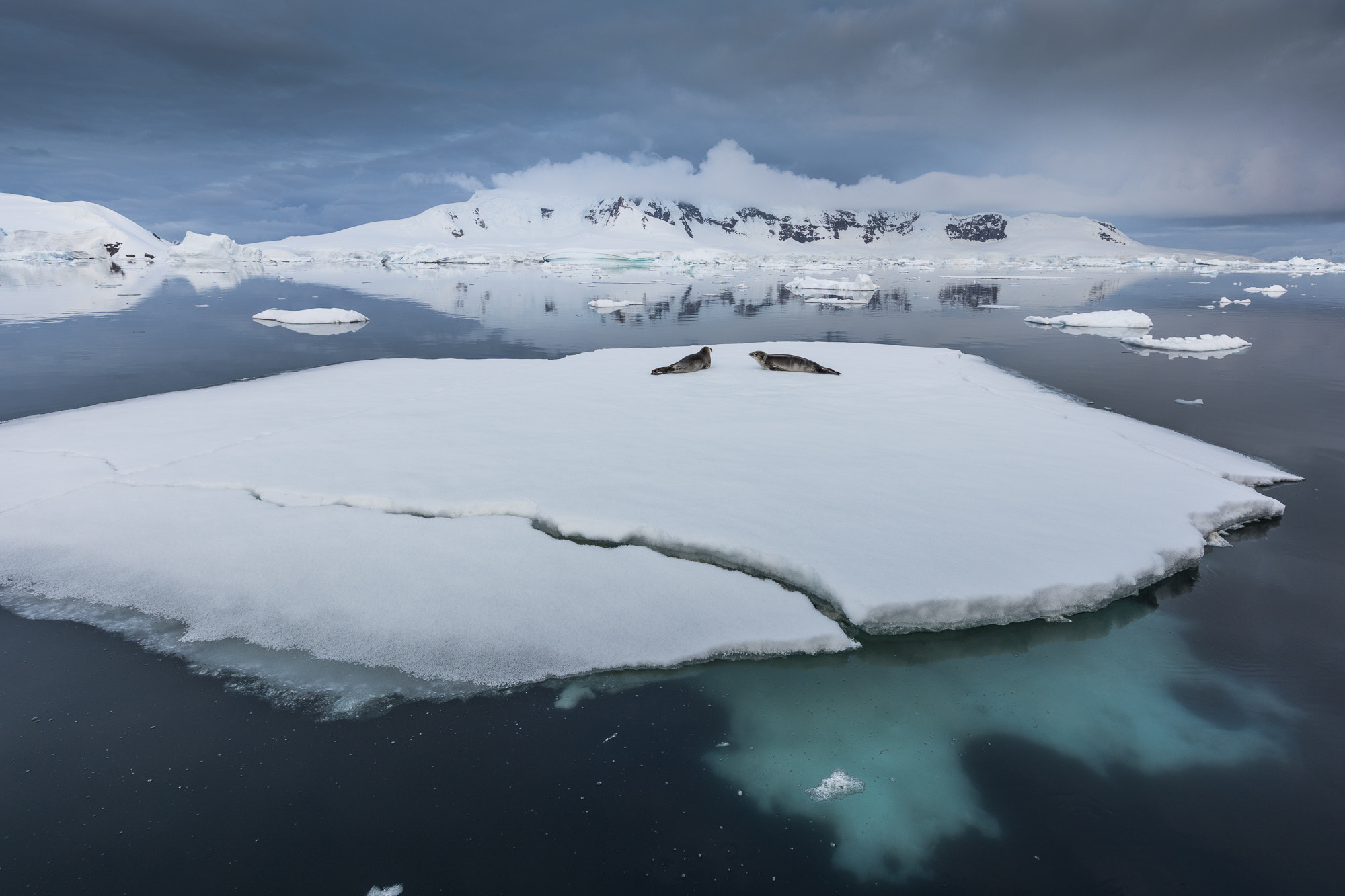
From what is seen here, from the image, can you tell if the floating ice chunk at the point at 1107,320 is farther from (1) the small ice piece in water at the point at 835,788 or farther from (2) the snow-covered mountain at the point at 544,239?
(2) the snow-covered mountain at the point at 544,239

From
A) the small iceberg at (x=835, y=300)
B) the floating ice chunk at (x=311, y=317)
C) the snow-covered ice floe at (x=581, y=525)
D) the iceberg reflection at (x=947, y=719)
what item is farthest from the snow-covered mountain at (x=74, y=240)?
the iceberg reflection at (x=947, y=719)

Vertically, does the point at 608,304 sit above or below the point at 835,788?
→ above

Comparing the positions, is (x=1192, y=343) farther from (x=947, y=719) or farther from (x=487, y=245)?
(x=487, y=245)

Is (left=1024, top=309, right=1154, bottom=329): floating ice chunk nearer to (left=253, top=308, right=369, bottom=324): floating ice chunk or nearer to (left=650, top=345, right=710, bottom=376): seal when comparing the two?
(left=650, top=345, right=710, bottom=376): seal

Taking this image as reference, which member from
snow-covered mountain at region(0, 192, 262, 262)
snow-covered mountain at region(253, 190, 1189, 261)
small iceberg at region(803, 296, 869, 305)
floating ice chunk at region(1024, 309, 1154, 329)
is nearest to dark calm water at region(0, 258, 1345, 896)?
floating ice chunk at region(1024, 309, 1154, 329)

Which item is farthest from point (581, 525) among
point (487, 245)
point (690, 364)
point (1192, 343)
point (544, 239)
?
point (544, 239)

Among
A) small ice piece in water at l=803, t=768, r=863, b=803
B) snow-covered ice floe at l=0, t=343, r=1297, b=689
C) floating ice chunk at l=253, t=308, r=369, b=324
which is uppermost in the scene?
floating ice chunk at l=253, t=308, r=369, b=324

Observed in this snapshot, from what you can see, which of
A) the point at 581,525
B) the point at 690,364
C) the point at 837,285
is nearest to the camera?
the point at 581,525

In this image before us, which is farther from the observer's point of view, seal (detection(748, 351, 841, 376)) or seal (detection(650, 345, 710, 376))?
seal (detection(748, 351, 841, 376))
